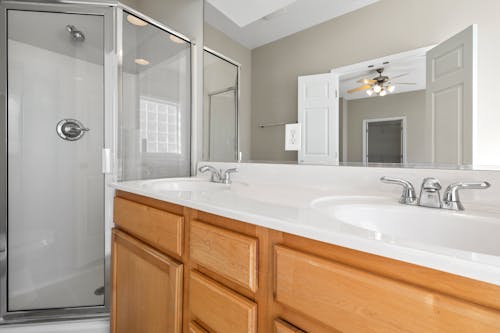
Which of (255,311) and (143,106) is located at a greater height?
(143,106)

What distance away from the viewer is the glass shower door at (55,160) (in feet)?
4.98

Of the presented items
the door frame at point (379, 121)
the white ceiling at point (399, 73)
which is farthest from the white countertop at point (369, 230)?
the white ceiling at point (399, 73)

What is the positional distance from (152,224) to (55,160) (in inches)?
46.8

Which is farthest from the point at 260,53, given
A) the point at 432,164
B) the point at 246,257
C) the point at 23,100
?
the point at 23,100

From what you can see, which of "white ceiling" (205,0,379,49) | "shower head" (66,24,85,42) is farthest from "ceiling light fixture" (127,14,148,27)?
"white ceiling" (205,0,379,49)

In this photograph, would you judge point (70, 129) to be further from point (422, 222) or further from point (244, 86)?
point (422, 222)

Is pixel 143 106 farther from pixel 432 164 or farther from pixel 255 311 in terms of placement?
pixel 432 164

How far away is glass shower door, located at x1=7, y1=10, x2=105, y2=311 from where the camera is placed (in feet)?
4.98

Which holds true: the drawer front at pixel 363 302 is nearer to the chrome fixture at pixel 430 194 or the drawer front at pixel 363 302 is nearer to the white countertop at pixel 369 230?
the white countertop at pixel 369 230

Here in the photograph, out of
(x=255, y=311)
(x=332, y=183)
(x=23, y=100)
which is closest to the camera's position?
(x=255, y=311)

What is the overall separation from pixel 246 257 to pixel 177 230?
325 mm

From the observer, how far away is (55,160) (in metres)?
1.69

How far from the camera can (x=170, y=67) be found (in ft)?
5.68

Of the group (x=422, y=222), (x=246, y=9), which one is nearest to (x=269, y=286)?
(x=422, y=222)
